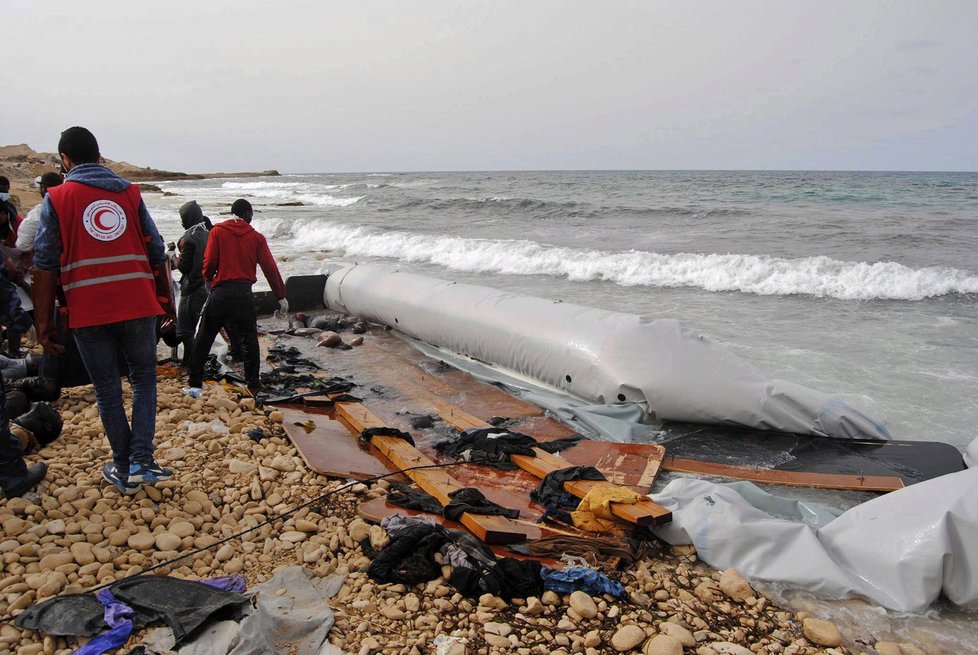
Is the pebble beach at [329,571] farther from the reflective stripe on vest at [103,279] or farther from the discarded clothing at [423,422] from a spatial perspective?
the discarded clothing at [423,422]

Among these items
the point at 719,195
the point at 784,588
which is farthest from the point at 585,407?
the point at 719,195

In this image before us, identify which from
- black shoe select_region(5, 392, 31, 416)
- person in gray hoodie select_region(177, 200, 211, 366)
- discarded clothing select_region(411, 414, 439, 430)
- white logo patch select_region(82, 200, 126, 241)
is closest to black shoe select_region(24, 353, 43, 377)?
black shoe select_region(5, 392, 31, 416)

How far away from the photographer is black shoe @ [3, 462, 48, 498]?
326 centimetres

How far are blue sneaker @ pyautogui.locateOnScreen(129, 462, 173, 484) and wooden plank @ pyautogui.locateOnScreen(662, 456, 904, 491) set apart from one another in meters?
3.25

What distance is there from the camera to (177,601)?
2.59 meters

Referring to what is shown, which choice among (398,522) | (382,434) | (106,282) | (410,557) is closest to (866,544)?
(410,557)

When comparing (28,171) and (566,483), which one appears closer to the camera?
(566,483)

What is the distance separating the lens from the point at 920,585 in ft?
9.67

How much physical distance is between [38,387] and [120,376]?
1.91 m

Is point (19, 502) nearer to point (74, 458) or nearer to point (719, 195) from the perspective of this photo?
point (74, 458)

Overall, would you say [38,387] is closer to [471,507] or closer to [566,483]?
[471,507]

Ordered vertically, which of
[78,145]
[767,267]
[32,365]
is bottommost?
[767,267]

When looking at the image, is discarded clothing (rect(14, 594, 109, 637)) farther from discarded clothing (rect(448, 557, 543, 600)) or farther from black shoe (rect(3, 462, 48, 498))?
discarded clothing (rect(448, 557, 543, 600))

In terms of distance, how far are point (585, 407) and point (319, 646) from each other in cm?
339
